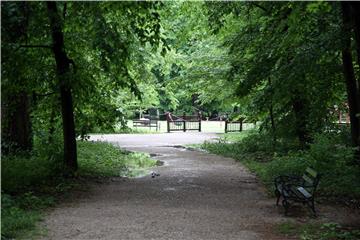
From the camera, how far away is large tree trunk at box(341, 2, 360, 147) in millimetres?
9969

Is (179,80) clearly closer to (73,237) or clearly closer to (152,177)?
(152,177)

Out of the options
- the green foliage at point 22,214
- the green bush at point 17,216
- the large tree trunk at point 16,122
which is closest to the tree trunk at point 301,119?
the large tree trunk at point 16,122

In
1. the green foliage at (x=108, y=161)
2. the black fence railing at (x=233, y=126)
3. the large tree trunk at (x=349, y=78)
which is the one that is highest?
the large tree trunk at (x=349, y=78)

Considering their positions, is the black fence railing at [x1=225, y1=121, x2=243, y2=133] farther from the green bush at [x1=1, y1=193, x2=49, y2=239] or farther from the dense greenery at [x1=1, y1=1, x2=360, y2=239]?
the green bush at [x1=1, y1=193, x2=49, y2=239]

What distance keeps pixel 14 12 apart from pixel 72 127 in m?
4.41

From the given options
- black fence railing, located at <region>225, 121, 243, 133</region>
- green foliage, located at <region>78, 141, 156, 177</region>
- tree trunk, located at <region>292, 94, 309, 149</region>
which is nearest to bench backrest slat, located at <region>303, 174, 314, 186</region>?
green foliage, located at <region>78, 141, 156, 177</region>

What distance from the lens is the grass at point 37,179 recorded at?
694 centimetres

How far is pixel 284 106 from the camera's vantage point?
16.3m

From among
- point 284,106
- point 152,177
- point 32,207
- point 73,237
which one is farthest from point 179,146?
point 73,237

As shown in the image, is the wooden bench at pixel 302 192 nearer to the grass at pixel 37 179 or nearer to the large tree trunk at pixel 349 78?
the large tree trunk at pixel 349 78

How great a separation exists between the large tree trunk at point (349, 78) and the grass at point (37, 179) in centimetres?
633

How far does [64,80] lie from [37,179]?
2.49 metres

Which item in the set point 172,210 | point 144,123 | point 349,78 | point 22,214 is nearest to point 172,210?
point 172,210

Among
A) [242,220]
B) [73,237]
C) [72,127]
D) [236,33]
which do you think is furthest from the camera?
[236,33]
